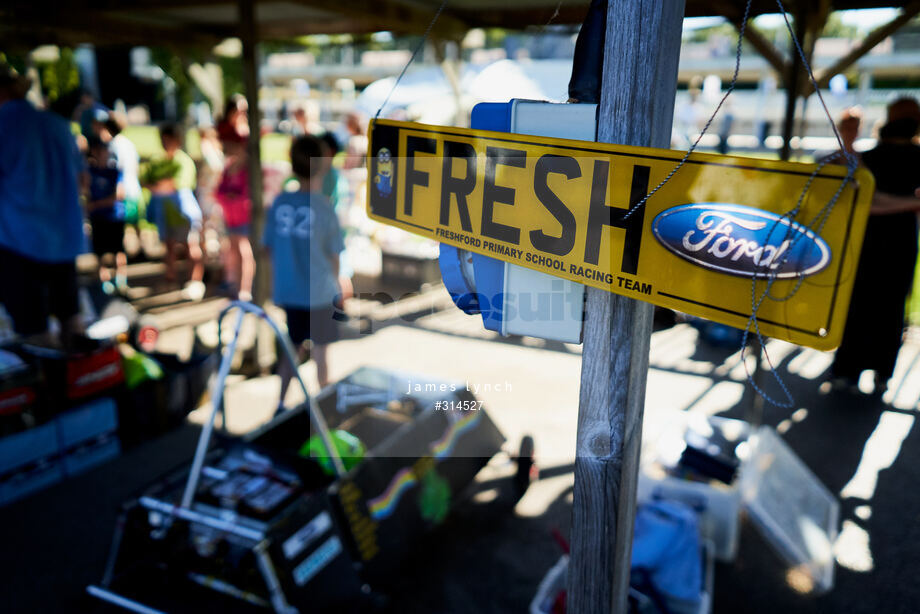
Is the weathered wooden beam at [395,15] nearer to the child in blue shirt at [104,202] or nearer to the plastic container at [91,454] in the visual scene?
the child in blue shirt at [104,202]

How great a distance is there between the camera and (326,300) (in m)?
4.03

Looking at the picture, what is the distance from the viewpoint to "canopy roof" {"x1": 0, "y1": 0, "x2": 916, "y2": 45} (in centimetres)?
502

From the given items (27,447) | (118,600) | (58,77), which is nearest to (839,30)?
(58,77)

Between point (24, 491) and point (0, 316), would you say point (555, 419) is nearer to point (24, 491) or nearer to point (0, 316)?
point (24, 491)

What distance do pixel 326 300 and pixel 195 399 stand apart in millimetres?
1359

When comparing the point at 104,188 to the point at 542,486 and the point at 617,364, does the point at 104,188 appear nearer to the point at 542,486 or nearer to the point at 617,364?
the point at 542,486

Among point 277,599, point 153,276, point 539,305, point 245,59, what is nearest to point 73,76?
point 153,276

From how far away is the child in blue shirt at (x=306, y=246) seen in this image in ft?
12.7

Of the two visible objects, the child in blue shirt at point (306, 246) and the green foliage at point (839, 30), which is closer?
the child in blue shirt at point (306, 246)

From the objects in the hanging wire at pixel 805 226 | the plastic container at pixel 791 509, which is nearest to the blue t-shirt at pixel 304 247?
the plastic container at pixel 791 509

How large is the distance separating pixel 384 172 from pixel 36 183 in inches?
142

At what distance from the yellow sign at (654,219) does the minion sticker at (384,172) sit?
1.5 inches

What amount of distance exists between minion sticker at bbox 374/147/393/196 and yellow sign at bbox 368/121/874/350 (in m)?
0.04

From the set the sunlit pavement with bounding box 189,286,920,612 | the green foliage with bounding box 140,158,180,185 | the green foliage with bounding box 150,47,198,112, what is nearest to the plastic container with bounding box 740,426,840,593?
the sunlit pavement with bounding box 189,286,920,612
